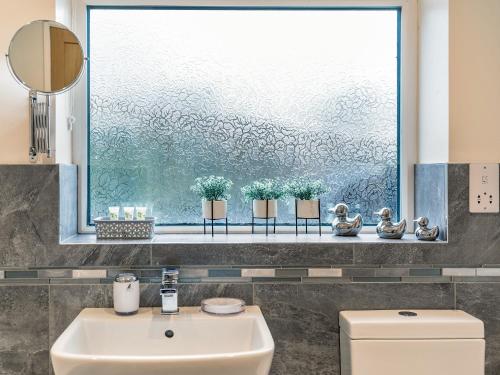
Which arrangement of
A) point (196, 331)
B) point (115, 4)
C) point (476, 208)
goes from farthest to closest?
point (115, 4)
point (476, 208)
point (196, 331)

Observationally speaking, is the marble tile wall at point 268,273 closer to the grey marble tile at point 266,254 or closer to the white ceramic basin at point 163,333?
the grey marble tile at point 266,254

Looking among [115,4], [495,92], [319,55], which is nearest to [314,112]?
[319,55]

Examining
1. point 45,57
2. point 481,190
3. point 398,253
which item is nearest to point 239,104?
point 45,57

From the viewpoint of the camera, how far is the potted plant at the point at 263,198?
193cm

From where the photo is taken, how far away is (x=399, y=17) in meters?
2.07

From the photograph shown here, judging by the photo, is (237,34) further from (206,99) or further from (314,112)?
(314,112)

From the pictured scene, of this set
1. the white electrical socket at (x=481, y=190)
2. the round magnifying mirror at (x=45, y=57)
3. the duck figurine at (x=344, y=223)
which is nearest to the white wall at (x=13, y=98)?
the round magnifying mirror at (x=45, y=57)

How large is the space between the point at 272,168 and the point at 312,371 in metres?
0.77

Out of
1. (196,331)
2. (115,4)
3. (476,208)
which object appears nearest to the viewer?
(196,331)

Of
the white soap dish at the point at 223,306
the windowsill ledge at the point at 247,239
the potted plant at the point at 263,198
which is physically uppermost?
the potted plant at the point at 263,198

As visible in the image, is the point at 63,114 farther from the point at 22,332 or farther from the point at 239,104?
the point at 22,332

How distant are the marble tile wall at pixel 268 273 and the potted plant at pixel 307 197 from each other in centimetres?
15

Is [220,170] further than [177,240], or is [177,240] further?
[220,170]

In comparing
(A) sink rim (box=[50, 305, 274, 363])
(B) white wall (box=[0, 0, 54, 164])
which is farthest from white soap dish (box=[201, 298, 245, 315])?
(B) white wall (box=[0, 0, 54, 164])
